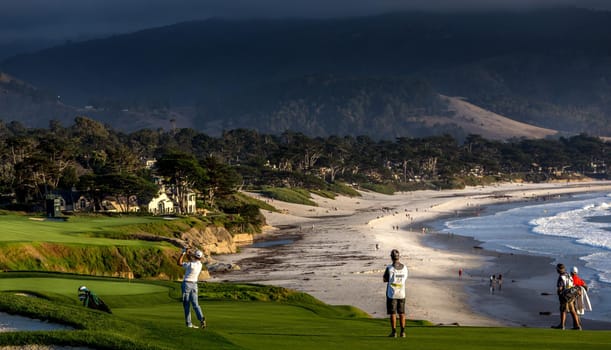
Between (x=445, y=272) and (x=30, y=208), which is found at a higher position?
(x=30, y=208)

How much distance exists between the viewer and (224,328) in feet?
Result: 65.1

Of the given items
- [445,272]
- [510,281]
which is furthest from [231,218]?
[510,281]

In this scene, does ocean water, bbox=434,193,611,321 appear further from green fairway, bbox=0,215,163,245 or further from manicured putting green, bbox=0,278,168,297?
green fairway, bbox=0,215,163,245

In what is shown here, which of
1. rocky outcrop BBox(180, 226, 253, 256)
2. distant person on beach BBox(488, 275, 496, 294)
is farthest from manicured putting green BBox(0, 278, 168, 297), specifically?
rocky outcrop BBox(180, 226, 253, 256)

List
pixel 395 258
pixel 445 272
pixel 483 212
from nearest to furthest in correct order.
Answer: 1. pixel 395 258
2. pixel 445 272
3. pixel 483 212

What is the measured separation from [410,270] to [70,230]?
22.9 meters

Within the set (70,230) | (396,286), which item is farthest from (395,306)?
(70,230)

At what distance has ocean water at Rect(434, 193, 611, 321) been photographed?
51.2 metres

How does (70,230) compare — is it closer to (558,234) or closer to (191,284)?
(191,284)

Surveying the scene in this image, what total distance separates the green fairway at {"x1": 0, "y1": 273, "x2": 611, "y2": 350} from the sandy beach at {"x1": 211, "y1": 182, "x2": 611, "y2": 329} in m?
12.1

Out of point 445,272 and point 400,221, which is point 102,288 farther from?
point 400,221

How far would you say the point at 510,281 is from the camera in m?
50.8

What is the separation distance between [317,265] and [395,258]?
132ft

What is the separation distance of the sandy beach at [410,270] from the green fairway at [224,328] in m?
12.1
